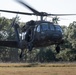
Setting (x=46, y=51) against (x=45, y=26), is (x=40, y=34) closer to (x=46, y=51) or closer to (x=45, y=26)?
(x=45, y=26)

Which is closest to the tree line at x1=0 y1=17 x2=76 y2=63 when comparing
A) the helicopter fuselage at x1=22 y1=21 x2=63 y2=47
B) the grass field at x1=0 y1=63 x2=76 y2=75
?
the grass field at x1=0 y1=63 x2=76 y2=75

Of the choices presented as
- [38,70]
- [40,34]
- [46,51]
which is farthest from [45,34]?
[46,51]

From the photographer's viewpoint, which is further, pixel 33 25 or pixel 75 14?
→ pixel 33 25

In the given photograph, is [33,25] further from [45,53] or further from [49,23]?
[45,53]

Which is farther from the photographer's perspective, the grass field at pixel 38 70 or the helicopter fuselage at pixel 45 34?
the helicopter fuselage at pixel 45 34

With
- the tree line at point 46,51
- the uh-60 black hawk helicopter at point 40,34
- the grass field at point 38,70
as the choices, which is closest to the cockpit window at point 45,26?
the uh-60 black hawk helicopter at point 40,34

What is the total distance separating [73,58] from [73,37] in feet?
61.0

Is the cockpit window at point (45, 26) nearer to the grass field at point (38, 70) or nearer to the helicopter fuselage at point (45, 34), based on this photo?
the helicopter fuselage at point (45, 34)

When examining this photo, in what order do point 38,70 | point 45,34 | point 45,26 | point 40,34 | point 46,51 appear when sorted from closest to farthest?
1. point 38,70
2. point 45,34
3. point 40,34
4. point 45,26
5. point 46,51

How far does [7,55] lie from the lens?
106 metres

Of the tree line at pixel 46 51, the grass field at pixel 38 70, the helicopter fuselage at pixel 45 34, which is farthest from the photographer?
the tree line at pixel 46 51

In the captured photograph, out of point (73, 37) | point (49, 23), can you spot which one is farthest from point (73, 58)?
point (49, 23)

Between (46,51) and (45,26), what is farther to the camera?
(46,51)

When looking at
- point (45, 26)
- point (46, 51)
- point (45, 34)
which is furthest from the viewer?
point (46, 51)
